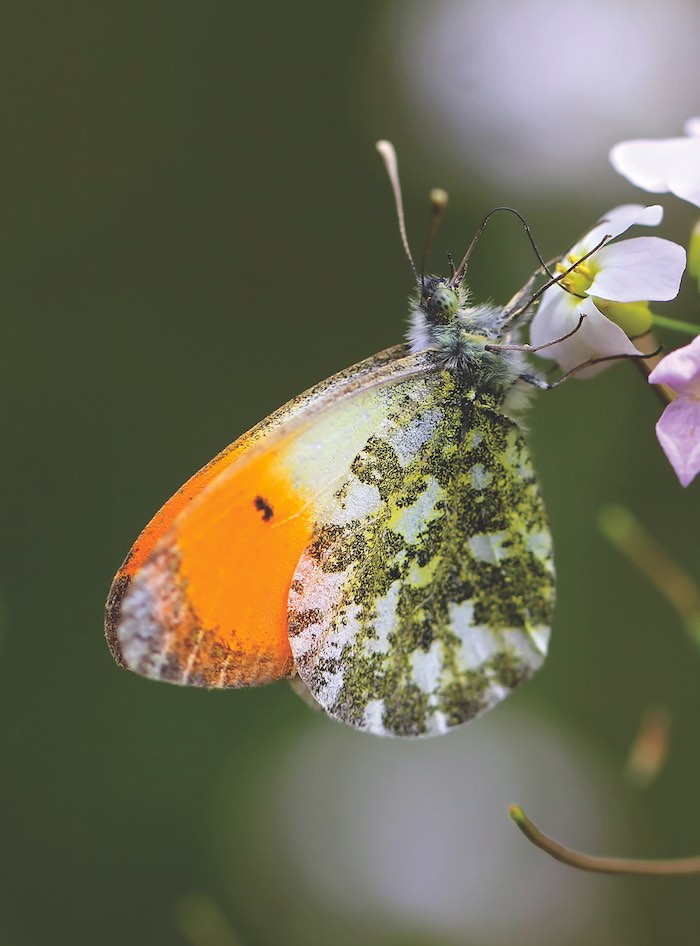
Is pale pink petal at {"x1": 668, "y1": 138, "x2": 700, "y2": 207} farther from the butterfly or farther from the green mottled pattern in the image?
the green mottled pattern

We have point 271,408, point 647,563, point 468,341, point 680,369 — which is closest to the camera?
point 680,369

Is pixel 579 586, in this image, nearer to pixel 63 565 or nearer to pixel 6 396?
pixel 63 565

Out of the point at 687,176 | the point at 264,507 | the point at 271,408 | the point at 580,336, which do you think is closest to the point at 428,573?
the point at 264,507

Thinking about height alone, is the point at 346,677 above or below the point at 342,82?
below

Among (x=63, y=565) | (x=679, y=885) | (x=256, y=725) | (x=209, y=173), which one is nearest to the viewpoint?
(x=679, y=885)

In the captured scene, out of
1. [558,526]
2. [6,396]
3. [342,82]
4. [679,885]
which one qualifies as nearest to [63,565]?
[6,396]

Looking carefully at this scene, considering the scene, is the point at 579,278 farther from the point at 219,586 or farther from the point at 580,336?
the point at 219,586

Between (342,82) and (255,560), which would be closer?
(255,560)

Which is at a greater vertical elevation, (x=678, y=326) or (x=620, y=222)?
(x=620, y=222)
